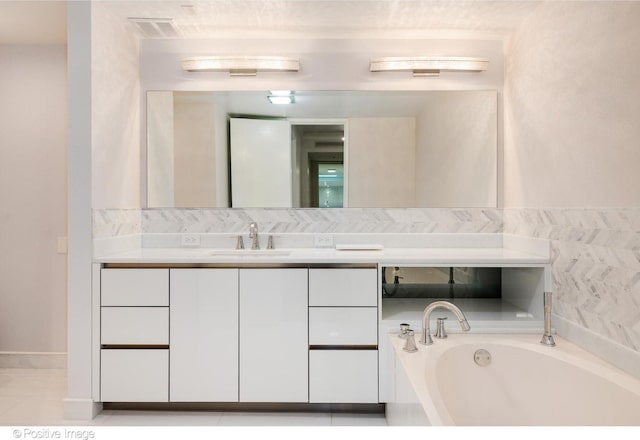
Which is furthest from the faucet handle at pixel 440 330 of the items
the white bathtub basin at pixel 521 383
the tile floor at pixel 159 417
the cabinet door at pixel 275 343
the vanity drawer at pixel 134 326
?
the vanity drawer at pixel 134 326

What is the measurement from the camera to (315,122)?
271 centimetres

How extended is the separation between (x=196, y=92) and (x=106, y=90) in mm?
577

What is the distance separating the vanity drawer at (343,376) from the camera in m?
2.10

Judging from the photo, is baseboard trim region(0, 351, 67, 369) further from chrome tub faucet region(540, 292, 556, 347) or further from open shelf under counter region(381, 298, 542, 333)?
chrome tub faucet region(540, 292, 556, 347)

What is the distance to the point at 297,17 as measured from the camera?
2.41 metres

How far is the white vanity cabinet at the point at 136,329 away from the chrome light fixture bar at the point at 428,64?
1.82m

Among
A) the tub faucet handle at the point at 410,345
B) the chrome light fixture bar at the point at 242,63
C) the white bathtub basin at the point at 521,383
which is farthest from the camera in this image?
the chrome light fixture bar at the point at 242,63

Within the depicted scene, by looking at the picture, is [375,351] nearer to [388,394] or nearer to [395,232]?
[388,394]

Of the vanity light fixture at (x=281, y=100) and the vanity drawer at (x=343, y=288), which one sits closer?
the vanity drawer at (x=343, y=288)

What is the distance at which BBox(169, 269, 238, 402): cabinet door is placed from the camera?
2.11 meters

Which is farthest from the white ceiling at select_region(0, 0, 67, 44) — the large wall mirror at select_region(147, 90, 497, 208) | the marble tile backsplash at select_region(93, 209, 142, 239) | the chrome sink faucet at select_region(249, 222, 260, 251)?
the chrome sink faucet at select_region(249, 222, 260, 251)

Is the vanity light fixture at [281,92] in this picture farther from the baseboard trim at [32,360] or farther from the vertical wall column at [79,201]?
the baseboard trim at [32,360]

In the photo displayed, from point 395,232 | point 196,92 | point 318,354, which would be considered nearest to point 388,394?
point 318,354

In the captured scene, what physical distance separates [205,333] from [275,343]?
0.37 metres
